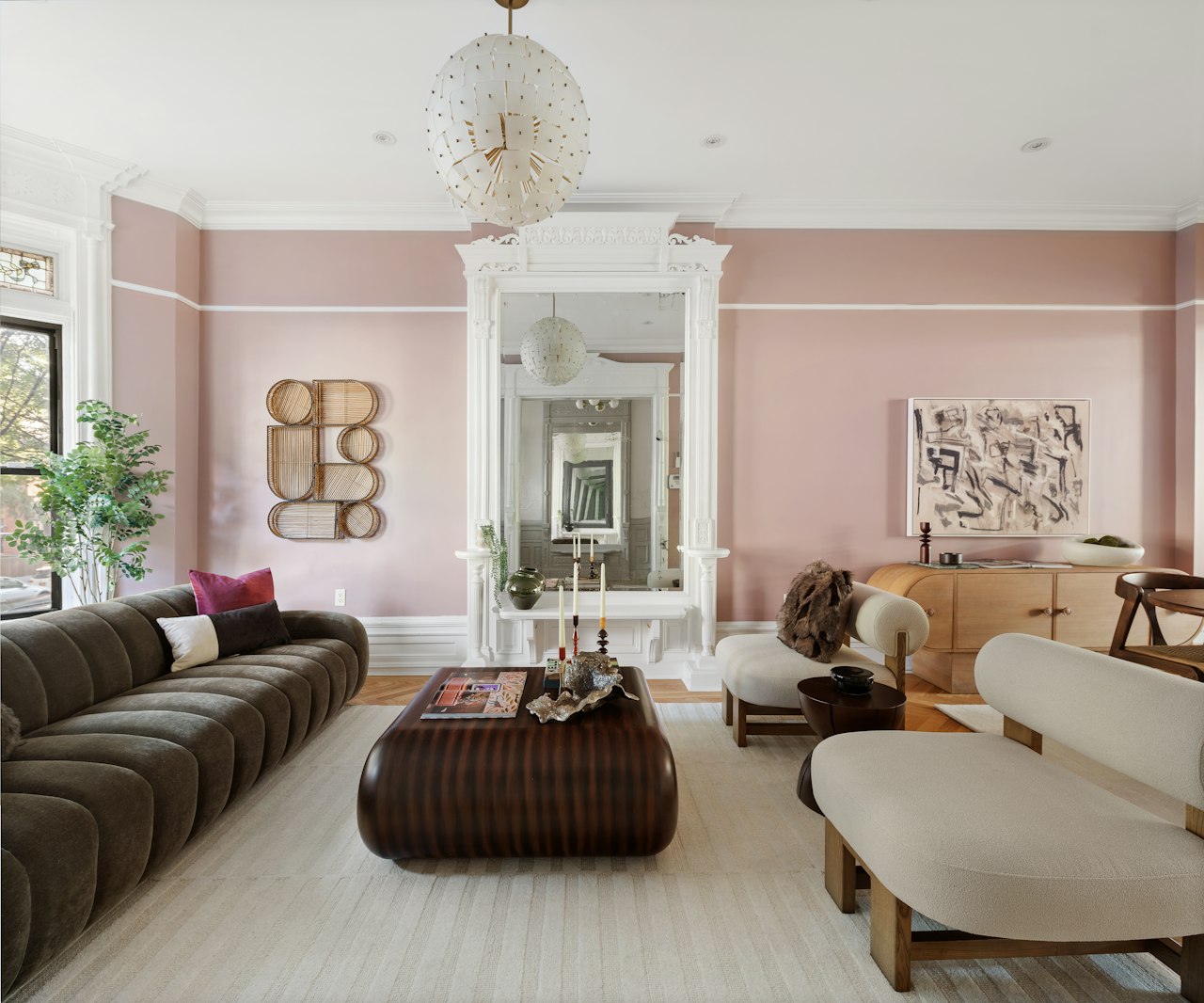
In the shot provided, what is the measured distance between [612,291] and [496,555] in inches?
73.5

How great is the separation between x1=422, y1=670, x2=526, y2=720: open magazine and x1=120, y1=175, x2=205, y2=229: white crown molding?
11.6 feet

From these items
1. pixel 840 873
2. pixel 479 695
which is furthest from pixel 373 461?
pixel 840 873

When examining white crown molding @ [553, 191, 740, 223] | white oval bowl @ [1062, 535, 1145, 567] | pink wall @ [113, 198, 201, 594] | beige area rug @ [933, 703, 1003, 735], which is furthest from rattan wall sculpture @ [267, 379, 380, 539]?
white oval bowl @ [1062, 535, 1145, 567]

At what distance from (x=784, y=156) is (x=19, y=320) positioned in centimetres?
447

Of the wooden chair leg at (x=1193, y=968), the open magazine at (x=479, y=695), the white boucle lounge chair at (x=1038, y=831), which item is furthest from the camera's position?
the open magazine at (x=479, y=695)

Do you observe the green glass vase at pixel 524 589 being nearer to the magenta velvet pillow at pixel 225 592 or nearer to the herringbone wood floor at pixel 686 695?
the herringbone wood floor at pixel 686 695

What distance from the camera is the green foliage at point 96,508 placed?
3.33 metres

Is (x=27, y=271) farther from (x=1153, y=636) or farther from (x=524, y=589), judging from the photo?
(x=1153, y=636)

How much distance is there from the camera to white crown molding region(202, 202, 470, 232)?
4059 mm

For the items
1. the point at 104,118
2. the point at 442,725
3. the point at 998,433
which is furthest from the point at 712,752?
the point at 104,118

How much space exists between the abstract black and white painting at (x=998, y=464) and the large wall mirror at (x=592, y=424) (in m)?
1.66

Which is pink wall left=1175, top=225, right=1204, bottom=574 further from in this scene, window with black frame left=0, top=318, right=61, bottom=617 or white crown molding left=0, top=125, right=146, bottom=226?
window with black frame left=0, top=318, right=61, bottom=617

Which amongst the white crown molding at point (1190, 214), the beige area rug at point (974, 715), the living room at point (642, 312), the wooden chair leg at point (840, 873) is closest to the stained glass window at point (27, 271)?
the living room at point (642, 312)

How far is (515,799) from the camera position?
1.90m
